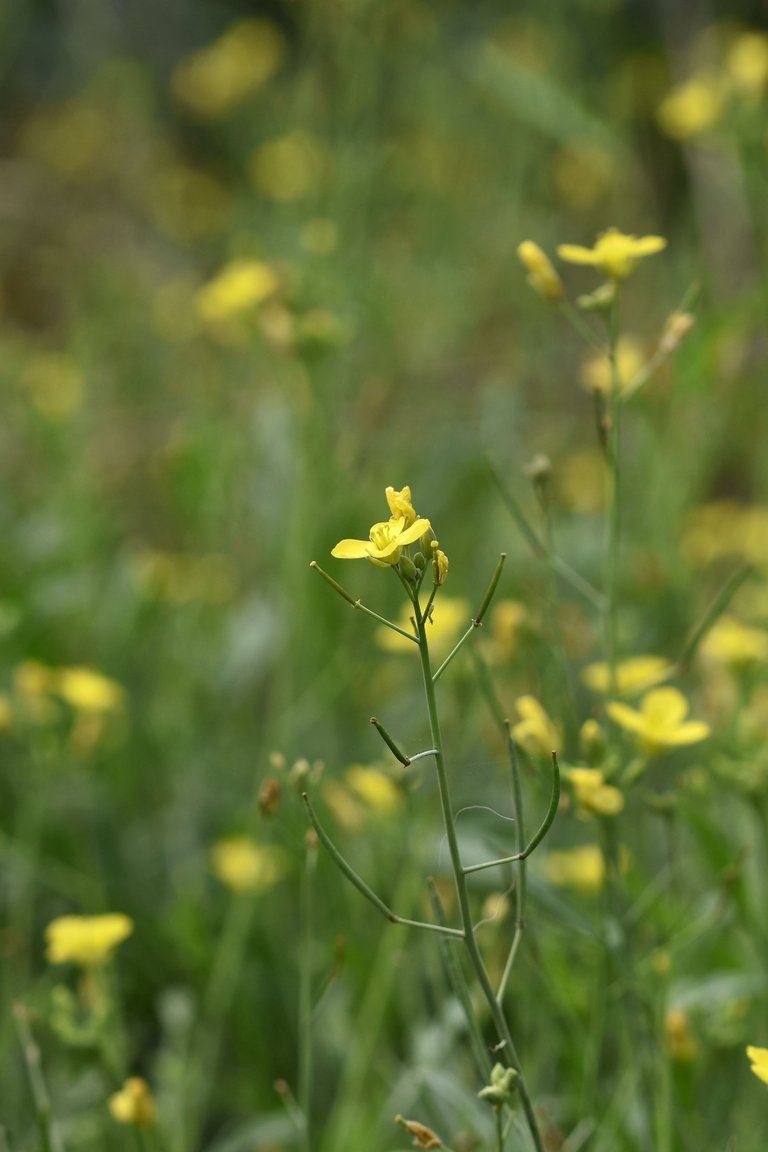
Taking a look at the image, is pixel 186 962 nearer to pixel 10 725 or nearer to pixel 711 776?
pixel 10 725

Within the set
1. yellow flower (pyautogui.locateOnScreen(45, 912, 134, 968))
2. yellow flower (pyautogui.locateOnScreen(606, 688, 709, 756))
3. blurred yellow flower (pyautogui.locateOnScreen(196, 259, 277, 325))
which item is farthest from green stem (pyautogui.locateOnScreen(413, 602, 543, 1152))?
blurred yellow flower (pyautogui.locateOnScreen(196, 259, 277, 325))

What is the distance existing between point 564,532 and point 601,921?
2.83ft

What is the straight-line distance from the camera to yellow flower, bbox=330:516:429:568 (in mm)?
529

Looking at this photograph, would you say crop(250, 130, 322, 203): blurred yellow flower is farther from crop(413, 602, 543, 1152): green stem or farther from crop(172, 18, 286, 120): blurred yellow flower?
crop(413, 602, 543, 1152): green stem

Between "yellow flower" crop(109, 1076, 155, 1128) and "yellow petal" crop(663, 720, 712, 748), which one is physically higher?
"yellow petal" crop(663, 720, 712, 748)

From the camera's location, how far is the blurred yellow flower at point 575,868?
3.32 feet

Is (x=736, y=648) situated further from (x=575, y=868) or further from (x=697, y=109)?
(x=697, y=109)

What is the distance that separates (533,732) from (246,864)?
0.47m

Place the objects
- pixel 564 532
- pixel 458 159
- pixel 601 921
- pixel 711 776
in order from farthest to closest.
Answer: pixel 458 159 < pixel 564 532 < pixel 711 776 < pixel 601 921

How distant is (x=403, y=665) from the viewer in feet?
5.28

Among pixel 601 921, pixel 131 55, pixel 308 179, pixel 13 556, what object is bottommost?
pixel 601 921

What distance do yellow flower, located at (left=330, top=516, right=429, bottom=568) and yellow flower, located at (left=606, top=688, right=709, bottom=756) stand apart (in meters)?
0.23

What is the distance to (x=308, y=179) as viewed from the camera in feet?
8.43

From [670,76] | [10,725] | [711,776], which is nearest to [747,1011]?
[711,776]
